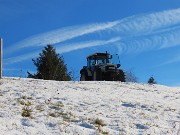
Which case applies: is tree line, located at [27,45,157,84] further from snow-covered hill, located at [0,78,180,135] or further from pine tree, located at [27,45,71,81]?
snow-covered hill, located at [0,78,180,135]

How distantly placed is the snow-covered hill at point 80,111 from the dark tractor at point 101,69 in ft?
34.9

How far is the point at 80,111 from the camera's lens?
12344mm

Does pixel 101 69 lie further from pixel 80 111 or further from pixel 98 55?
pixel 80 111

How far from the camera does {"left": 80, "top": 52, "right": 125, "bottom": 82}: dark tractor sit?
2820 cm

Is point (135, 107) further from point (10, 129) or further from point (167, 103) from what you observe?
point (10, 129)

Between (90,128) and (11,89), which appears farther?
(11,89)

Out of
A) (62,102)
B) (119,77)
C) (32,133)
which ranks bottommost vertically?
(32,133)

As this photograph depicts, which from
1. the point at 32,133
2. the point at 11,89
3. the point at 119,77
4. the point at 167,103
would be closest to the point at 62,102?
the point at 11,89

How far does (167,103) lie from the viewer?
1617cm

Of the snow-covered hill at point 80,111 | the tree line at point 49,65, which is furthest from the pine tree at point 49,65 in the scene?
the snow-covered hill at point 80,111

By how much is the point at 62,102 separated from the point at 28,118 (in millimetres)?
2609

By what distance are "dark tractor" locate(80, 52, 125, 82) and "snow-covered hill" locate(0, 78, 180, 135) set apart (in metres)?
10.6

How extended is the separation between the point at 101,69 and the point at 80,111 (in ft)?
54.0

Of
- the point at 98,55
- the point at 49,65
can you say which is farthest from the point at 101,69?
the point at 49,65
